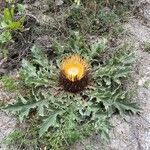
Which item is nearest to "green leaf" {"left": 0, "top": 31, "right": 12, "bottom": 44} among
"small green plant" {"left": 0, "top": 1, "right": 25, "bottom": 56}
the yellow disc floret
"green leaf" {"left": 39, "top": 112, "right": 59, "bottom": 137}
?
"small green plant" {"left": 0, "top": 1, "right": 25, "bottom": 56}

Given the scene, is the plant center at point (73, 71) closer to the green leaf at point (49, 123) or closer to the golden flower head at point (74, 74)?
the golden flower head at point (74, 74)

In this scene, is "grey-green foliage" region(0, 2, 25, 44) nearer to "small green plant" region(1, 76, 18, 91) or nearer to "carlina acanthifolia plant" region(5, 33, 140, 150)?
"carlina acanthifolia plant" region(5, 33, 140, 150)

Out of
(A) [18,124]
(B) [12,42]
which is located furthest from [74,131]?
(B) [12,42]

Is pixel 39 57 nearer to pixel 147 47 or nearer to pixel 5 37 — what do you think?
pixel 5 37

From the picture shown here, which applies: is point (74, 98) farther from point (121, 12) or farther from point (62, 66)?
point (121, 12)

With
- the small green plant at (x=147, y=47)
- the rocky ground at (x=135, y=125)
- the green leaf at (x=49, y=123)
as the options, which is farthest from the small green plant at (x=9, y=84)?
the small green plant at (x=147, y=47)
